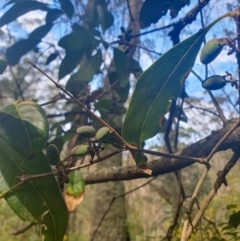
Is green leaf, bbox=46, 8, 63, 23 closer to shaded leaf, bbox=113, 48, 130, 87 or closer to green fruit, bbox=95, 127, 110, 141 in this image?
shaded leaf, bbox=113, 48, 130, 87

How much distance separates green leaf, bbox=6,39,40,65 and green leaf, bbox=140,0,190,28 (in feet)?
1.03

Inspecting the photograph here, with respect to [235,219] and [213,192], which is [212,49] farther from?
[235,219]

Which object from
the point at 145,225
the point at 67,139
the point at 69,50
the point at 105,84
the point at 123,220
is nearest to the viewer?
the point at 69,50

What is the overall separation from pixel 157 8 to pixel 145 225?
9.18 feet

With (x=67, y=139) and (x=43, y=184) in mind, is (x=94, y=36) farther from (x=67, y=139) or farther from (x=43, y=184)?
(x=43, y=184)

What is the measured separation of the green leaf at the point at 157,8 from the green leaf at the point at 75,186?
Result: 28 centimetres

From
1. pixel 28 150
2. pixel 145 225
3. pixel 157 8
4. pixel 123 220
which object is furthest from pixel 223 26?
pixel 145 225

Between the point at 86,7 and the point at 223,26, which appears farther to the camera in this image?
the point at 86,7

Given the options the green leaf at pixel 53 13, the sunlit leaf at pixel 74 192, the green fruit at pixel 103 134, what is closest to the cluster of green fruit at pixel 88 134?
the green fruit at pixel 103 134

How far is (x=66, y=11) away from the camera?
817 mm

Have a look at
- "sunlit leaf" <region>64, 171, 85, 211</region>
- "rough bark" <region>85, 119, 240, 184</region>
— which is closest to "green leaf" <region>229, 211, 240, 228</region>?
"rough bark" <region>85, 119, 240, 184</region>

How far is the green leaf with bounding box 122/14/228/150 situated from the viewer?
0.41 meters

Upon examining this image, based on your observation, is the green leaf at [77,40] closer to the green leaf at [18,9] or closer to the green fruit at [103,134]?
the green leaf at [18,9]

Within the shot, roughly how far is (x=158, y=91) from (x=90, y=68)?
47cm
